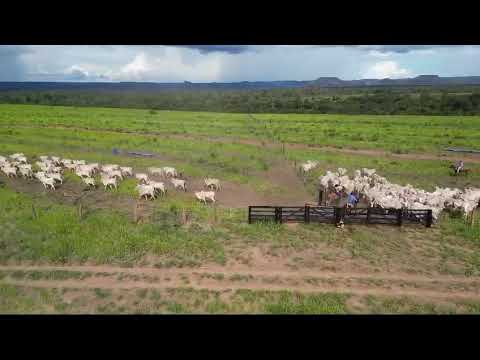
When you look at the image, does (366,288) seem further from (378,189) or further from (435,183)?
(435,183)

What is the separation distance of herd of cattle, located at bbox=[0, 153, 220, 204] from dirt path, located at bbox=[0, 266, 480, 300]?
7137mm

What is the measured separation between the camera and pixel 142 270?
1109cm

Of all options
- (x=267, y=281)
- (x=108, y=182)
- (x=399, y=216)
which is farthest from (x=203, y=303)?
(x=108, y=182)

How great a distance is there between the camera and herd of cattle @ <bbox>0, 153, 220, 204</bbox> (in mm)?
18328

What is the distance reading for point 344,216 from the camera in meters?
14.6

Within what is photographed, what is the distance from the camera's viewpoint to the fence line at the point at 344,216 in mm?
14602

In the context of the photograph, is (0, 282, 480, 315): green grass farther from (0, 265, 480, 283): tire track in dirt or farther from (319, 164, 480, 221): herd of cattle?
(319, 164, 480, 221): herd of cattle

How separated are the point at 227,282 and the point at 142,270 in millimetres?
3164

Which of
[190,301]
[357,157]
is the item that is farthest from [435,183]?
[190,301]

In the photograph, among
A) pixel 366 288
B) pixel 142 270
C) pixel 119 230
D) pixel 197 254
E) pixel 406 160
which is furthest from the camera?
pixel 406 160

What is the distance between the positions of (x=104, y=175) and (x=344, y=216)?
15.8 meters

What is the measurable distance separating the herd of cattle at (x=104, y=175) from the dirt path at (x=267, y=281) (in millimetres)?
7137

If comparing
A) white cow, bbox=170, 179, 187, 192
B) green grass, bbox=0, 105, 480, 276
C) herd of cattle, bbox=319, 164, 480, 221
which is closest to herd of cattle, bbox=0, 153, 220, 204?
white cow, bbox=170, 179, 187, 192

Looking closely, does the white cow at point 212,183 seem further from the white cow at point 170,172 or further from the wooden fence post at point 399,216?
the wooden fence post at point 399,216
